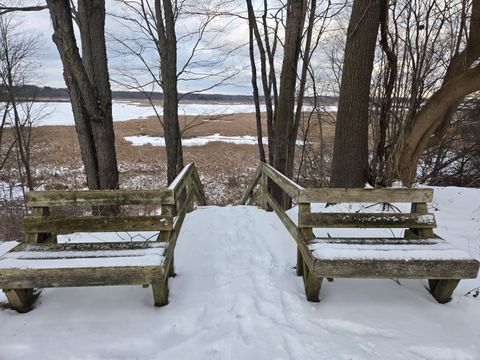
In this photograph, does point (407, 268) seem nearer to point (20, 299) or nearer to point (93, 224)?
point (93, 224)

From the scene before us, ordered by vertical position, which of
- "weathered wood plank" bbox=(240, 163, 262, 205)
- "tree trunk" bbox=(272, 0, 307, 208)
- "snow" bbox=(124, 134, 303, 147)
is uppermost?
"tree trunk" bbox=(272, 0, 307, 208)

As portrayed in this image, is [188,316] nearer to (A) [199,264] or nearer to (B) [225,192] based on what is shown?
(A) [199,264]

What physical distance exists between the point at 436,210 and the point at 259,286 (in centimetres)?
450

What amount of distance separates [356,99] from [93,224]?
15.8ft

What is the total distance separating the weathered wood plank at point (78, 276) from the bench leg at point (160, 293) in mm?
191

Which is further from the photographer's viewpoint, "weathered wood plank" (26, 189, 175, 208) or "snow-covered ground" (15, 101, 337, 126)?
"snow-covered ground" (15, 101, 337, 126)

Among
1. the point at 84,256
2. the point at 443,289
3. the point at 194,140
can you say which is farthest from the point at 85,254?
the point at 194,140

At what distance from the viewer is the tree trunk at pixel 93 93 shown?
6664mm

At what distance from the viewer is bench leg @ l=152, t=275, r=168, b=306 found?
2878mm

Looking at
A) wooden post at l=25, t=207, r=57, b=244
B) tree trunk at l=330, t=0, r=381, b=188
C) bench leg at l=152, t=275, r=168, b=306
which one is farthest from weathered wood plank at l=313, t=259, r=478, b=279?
tree trunk at l=330, t=0, r=381, b=188

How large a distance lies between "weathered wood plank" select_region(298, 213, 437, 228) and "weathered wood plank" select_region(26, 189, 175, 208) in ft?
4.26

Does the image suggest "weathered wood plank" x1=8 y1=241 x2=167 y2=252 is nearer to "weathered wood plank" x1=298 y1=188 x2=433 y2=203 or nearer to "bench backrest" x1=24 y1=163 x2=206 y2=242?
"bench backrest" x1=24 y1=163 x2=206 y2=242

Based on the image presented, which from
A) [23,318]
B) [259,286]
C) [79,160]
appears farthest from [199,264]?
[79,160]

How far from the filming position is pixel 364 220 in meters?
3.18
